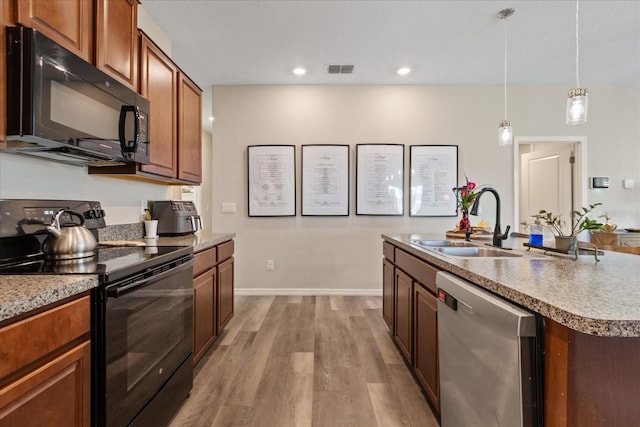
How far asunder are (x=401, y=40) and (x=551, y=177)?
2911 millimetres

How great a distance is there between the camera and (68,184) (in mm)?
1730

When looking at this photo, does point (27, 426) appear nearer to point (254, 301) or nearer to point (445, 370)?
point (445, 370)

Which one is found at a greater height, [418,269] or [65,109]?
[65,109]

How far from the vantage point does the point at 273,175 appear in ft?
12.4

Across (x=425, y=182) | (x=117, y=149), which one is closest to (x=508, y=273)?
(x=117, y=149)

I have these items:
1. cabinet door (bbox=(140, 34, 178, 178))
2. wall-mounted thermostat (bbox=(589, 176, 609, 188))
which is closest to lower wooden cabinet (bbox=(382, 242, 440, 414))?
cabinet door (bbox=(140, 34, 178, 178))

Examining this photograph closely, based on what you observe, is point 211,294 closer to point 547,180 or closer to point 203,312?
point 203,312

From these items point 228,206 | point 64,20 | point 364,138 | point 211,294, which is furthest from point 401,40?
point 211,294

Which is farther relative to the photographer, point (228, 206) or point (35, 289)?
point (228, 206)

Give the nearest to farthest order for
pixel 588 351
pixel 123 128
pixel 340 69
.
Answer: pixel 588 351
pixel 123 128
pixel 340 69

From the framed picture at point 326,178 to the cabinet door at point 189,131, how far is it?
1.38 metres

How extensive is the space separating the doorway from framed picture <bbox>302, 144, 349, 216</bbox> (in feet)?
6.92

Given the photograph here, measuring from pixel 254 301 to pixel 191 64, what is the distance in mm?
2704

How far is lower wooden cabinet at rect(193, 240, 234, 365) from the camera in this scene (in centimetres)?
197
